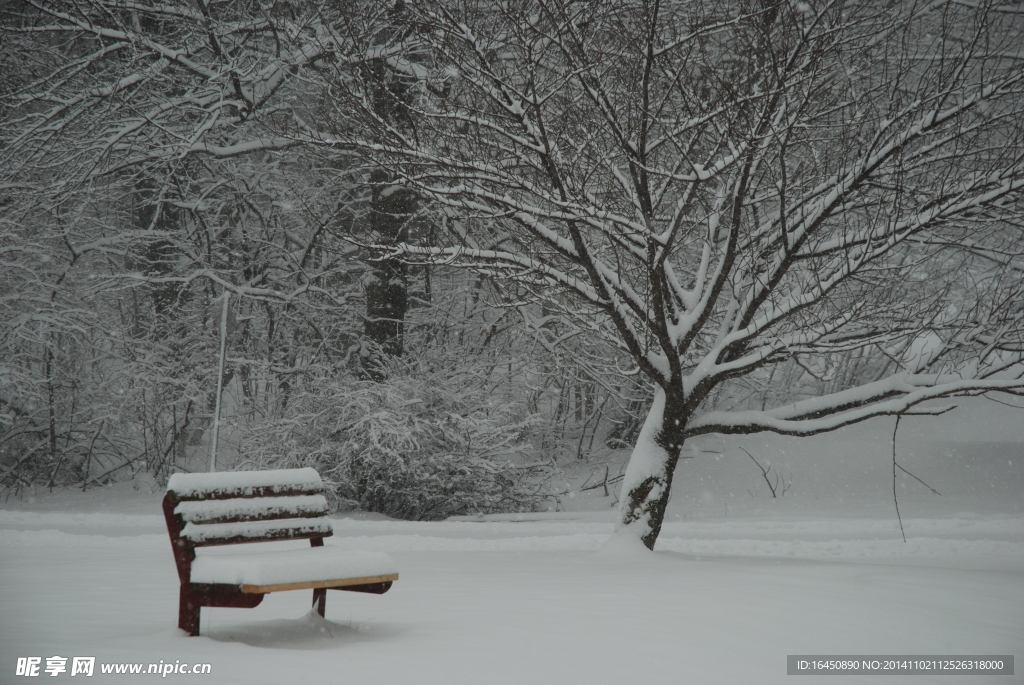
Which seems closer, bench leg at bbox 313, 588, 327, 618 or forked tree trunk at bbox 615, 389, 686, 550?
bench leg at bbox 313, 588, 327, 618

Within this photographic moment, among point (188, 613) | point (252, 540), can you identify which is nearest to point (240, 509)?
point (252, 540)

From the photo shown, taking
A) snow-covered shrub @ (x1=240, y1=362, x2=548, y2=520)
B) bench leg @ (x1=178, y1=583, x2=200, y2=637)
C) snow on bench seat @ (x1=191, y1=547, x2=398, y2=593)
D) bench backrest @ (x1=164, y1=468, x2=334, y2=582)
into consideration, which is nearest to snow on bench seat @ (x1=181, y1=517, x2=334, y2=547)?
bench backrest @ (x1=164, y1=468, x2=334, y2=582)

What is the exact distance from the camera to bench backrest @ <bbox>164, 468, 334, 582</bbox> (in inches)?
146

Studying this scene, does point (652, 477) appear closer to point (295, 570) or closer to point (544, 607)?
point (544, 607)

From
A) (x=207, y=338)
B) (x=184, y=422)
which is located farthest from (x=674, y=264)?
(x=184, y=422)

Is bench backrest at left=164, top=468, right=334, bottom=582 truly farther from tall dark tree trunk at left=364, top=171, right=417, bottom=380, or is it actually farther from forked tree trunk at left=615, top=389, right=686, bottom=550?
tall dark tree trunk at left=364, top=171, right=417, bottom=380

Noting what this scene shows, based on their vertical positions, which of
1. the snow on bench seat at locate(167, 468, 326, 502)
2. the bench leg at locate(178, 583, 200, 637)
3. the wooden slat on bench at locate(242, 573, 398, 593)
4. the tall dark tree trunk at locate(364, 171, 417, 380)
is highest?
the tall dark tree trunk at locate(364, 171, 417, 380)

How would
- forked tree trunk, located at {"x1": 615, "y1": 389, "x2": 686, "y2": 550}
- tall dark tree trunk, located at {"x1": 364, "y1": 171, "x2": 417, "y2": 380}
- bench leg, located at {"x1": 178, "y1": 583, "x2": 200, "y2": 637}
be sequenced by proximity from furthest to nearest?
tall dark tree trunk, located at {"x1": 364, "y1": 171, "x2": 417, "y2": 380} < forked tree trunk, located at {"x1": 615, "y1": 389, "x2": 686, "y2": 550} < bench leg, located at {"x1": 178, "y1": 583, "x2": 200, "y2": 637}

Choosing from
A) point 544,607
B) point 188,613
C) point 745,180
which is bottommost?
point 544,607

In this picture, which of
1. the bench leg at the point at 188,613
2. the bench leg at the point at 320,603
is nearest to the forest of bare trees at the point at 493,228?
the bench leg at the point at 320,603

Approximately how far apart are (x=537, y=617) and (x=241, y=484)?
1.71 meters

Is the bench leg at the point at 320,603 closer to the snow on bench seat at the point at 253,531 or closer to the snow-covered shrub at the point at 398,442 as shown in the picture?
the snow on bench seat at the point at 253,531

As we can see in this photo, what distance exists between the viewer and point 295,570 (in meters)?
3.44

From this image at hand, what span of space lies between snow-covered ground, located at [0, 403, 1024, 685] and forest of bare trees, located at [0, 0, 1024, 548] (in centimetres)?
148
